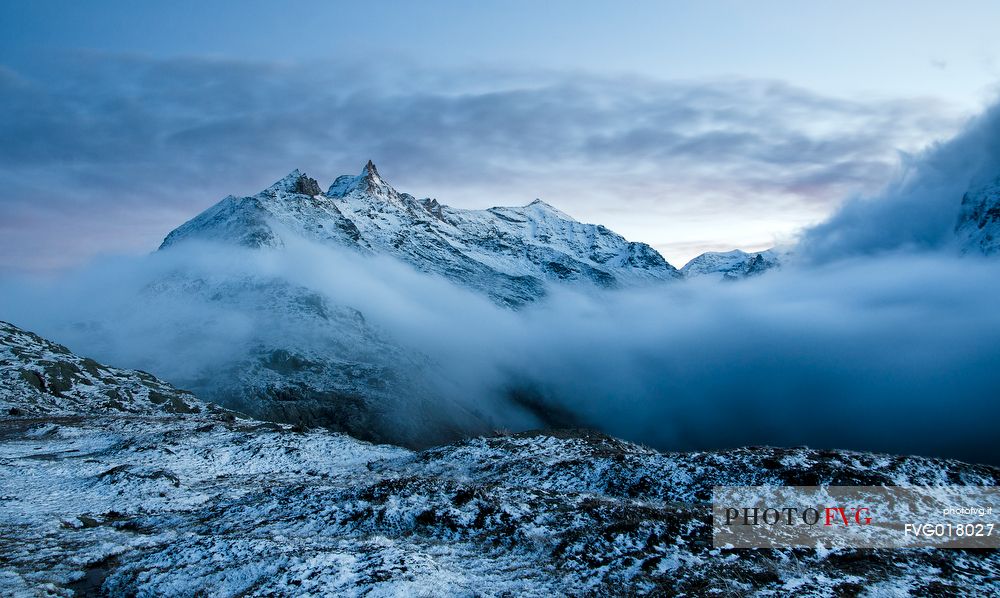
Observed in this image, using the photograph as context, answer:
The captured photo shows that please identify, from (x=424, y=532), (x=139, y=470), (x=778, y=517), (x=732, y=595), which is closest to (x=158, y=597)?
(x=424, y=532)

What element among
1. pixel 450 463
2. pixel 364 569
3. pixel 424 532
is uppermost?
pixel 364 569

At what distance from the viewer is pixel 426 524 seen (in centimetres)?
2234

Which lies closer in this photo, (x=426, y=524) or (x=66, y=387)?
(x=426, y=524)

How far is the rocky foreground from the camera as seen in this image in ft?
53.4

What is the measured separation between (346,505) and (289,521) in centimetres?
251

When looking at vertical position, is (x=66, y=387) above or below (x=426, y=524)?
below

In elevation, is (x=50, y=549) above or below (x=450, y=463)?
above

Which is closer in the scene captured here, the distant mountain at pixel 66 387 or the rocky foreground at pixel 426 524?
the rocky foreground at pixel 426 524

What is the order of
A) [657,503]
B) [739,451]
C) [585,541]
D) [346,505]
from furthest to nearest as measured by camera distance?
[739,451] < [657,503] < [346,505] < [585,541]

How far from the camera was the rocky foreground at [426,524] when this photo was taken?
1627cm

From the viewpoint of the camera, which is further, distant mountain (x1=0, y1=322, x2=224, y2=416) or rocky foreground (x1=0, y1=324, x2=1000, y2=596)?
distant mountain (x1=0, y1=322, x2=224, y2=416)

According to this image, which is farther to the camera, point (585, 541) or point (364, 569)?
point (585, 541)

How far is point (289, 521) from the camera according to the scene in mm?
23109

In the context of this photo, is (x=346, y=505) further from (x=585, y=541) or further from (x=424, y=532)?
(x=585, y=541)
